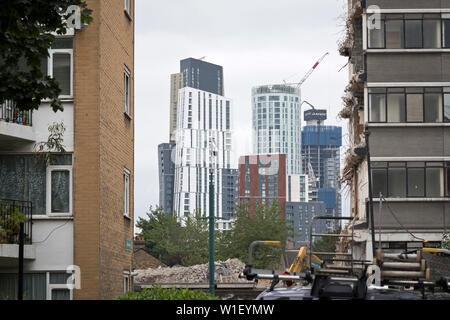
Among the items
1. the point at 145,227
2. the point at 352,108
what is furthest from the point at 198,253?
the point at 352,108

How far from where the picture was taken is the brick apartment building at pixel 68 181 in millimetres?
24078

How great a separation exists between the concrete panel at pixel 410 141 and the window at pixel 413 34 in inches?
150

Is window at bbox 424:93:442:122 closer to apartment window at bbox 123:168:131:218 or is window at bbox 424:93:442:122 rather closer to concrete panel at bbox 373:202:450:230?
concrete panel at bbox 373:202:450:230

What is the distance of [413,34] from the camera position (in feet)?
145

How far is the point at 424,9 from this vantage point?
1736 inches

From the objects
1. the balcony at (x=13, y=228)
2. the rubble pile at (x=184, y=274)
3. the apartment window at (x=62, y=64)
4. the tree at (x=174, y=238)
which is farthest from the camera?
the tree at (x=174, y=238)

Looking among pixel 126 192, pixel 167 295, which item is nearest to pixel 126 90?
pixel 126 192

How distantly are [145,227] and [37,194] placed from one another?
337ft

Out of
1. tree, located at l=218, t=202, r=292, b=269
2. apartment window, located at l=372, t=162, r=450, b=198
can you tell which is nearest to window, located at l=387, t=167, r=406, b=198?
apartment window, located at l=372, t=162, r=450, b=198

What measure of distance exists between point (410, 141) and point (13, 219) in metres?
24.5

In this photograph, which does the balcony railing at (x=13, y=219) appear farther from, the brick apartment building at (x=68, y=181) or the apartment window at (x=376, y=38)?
the apartment window at (x=376, y=38)

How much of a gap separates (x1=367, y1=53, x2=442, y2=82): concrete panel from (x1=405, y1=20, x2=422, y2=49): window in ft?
1.49

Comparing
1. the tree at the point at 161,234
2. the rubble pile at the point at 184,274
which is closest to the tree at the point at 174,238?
the tree at the point at 161,234
